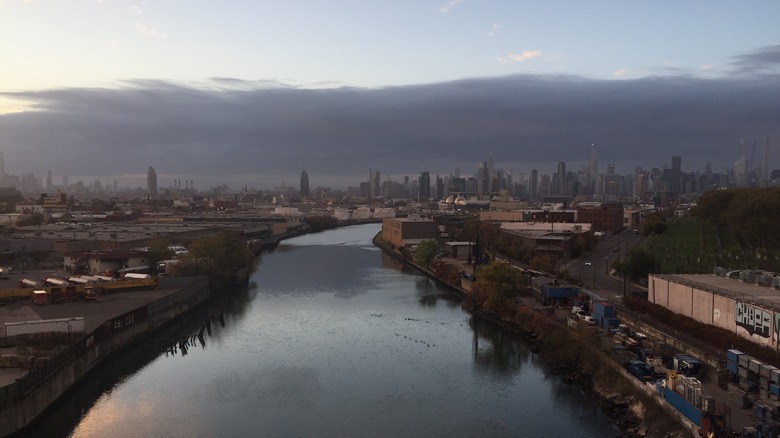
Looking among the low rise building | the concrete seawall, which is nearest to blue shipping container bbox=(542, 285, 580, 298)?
the concrete seawall

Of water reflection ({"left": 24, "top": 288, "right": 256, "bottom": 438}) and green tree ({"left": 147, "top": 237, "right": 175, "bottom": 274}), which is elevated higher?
green tree ({"left": 147, "top": 237, "right": 175, "bottom": 274})

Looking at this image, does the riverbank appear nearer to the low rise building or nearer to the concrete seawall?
the concrete seawall

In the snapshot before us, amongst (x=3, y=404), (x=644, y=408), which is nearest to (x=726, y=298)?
(x=644, y=408)

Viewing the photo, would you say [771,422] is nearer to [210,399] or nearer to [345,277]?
[210,399]

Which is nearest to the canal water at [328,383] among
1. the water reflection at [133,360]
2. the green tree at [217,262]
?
the water reflection at [133,360]

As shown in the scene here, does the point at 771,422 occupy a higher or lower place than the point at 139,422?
higher

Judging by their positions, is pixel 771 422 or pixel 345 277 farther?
pixel 345 277
